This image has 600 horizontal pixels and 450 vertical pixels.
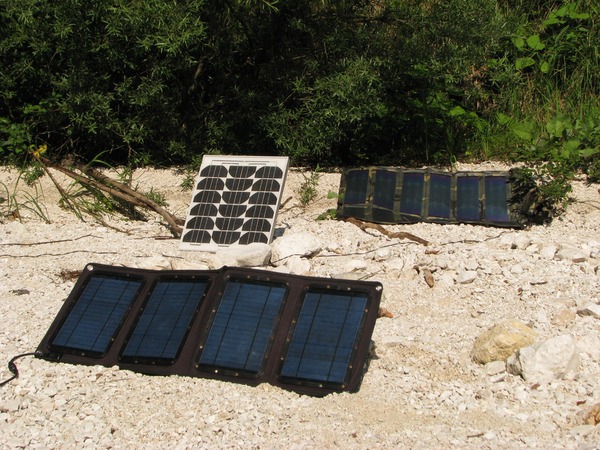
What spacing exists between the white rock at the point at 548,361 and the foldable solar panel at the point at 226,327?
31.3 inches

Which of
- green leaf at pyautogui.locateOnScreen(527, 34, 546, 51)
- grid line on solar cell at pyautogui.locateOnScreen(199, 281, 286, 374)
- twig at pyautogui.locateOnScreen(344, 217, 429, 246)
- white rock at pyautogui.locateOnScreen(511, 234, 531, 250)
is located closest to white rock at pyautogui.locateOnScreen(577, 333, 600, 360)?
white rock at pyautogui.locateOnScreen(511, 234, 531, 250)

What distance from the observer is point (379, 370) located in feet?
16.1

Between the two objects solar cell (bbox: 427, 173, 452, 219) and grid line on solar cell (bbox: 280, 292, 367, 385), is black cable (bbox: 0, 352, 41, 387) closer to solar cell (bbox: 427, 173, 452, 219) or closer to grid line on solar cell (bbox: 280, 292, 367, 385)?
grid line on solar cell (bbox: 280, 292, 367, 385)

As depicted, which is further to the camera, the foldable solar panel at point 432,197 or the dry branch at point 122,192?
the dry branch at point 122,192

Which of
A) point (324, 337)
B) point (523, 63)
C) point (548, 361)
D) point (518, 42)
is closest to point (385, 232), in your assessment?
point (324, 337)

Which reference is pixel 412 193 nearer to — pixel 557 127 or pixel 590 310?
pixel 557 127

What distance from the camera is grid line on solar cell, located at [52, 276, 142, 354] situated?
16.6 ft

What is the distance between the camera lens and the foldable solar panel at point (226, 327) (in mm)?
4668

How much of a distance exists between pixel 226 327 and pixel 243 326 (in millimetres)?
92

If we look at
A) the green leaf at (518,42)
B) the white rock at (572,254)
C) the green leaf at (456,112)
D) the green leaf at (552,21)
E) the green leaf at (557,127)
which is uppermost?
the green leaf at (552,21)

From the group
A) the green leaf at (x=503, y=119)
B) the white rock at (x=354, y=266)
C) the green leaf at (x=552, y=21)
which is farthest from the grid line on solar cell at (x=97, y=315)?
the green leaf at (x=552, y=21)

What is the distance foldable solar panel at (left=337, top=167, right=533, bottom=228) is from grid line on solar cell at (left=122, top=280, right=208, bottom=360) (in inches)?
103

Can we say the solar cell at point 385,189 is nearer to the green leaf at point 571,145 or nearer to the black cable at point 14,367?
the green leaf at point 571,145

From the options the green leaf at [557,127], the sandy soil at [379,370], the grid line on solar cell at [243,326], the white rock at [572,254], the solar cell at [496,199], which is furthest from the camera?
the green leaf at [557,127]
